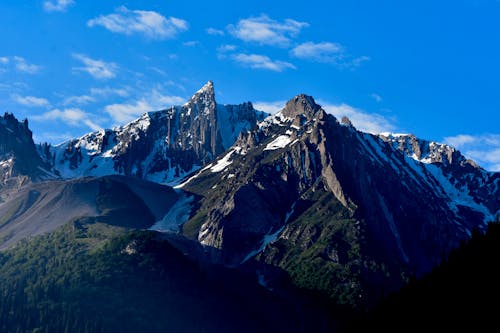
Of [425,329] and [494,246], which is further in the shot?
[494,246]

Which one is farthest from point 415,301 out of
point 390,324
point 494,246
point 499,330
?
point 499,330

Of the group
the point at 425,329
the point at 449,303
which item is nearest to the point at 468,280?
the point at 449,303

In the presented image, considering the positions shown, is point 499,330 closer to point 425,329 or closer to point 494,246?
point 425,329

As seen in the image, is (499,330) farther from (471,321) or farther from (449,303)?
(449,303)

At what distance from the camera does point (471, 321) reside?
15938cm

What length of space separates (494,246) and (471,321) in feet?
142

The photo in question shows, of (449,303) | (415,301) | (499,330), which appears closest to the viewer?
(499,330)

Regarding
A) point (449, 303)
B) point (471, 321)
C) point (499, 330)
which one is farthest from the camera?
point (449, 303)

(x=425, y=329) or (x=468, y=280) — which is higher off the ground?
(x=468, y=280)

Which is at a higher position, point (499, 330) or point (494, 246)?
point (494, 246)

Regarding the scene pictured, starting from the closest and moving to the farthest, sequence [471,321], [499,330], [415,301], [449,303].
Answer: [499,330] → [471,321] → [449,303] → [415,301]

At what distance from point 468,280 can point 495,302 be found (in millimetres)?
20191

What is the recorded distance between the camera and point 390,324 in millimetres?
187750

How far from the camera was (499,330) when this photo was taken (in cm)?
14525
